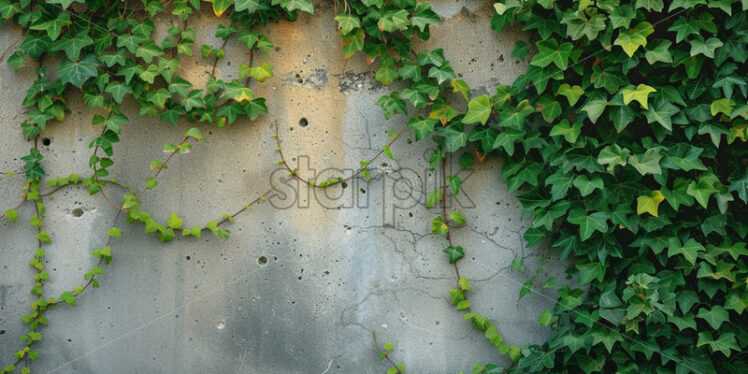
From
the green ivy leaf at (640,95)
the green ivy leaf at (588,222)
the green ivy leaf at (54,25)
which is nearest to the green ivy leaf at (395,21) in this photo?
the green ivy leaf at (640,95)

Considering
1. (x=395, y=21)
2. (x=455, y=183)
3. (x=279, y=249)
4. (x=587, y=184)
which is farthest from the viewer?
(x=279, y=249)

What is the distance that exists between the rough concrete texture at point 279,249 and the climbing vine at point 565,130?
3.1 inches

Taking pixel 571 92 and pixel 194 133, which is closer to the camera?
pixel 571 92

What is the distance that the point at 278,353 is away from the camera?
3283 mm

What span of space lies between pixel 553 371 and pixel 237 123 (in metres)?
2.20

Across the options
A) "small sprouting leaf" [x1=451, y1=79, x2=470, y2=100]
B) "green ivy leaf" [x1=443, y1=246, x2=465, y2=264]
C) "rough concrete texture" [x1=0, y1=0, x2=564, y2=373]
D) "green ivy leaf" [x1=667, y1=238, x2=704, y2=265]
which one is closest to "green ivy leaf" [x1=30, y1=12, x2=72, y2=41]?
"rough concrete texture" [x1=0, y1=0, x2=564, y2=373]

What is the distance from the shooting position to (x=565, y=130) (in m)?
Result: 2.96

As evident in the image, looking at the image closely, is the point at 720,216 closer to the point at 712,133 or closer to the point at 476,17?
the point at 712,133

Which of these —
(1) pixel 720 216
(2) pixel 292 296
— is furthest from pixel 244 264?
(1) pixel 720 216

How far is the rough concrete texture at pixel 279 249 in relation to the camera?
3.24 meters

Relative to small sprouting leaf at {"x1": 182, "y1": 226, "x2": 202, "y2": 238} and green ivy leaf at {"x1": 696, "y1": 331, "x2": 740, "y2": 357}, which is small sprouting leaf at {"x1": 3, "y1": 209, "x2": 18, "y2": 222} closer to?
small sprouting leaf at {"x1": 182, "y1": 226, "x2": 202, "y2": 238}

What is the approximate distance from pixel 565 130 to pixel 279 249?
167 centimetres

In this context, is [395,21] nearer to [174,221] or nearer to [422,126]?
[422,126]

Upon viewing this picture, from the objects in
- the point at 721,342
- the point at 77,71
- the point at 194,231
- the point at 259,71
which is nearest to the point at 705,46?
the point at 721,342
